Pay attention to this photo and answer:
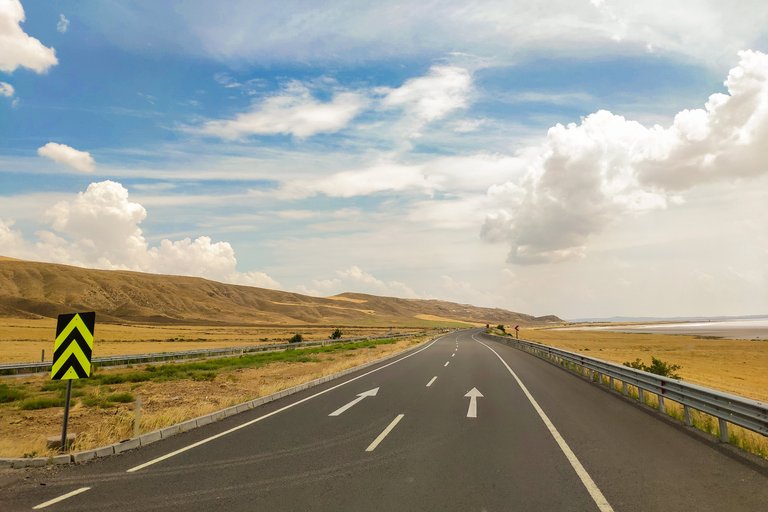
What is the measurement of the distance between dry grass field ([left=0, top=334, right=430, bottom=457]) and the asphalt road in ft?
4.12

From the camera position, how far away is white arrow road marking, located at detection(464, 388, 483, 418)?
11062mm

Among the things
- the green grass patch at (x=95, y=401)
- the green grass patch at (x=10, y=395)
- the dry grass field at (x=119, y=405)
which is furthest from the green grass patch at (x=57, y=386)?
the green grass patch at (x=95, y=401)

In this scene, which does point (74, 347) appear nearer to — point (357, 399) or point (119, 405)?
point (119, 405)

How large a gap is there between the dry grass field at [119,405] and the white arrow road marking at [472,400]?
610cm

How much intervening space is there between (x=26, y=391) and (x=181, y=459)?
1487 centimetres

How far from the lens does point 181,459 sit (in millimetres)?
7586

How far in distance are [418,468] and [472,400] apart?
665 centimetres

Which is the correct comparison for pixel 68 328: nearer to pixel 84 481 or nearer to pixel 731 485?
pixel 84 481

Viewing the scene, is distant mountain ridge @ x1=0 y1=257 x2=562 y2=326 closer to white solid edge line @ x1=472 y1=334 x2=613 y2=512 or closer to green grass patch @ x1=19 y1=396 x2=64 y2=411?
green grass patch @ x1=19 y1=396 x2=64 y2=411

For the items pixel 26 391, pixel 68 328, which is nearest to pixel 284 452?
pixel 68 328

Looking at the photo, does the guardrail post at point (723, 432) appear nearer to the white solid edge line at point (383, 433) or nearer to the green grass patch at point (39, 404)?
the white solid edge line at point (383, 433)

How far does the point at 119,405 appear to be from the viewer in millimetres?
14398

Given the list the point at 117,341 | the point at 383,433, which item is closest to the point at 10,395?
the point at 383,433

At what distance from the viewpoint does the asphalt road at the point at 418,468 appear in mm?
5570
